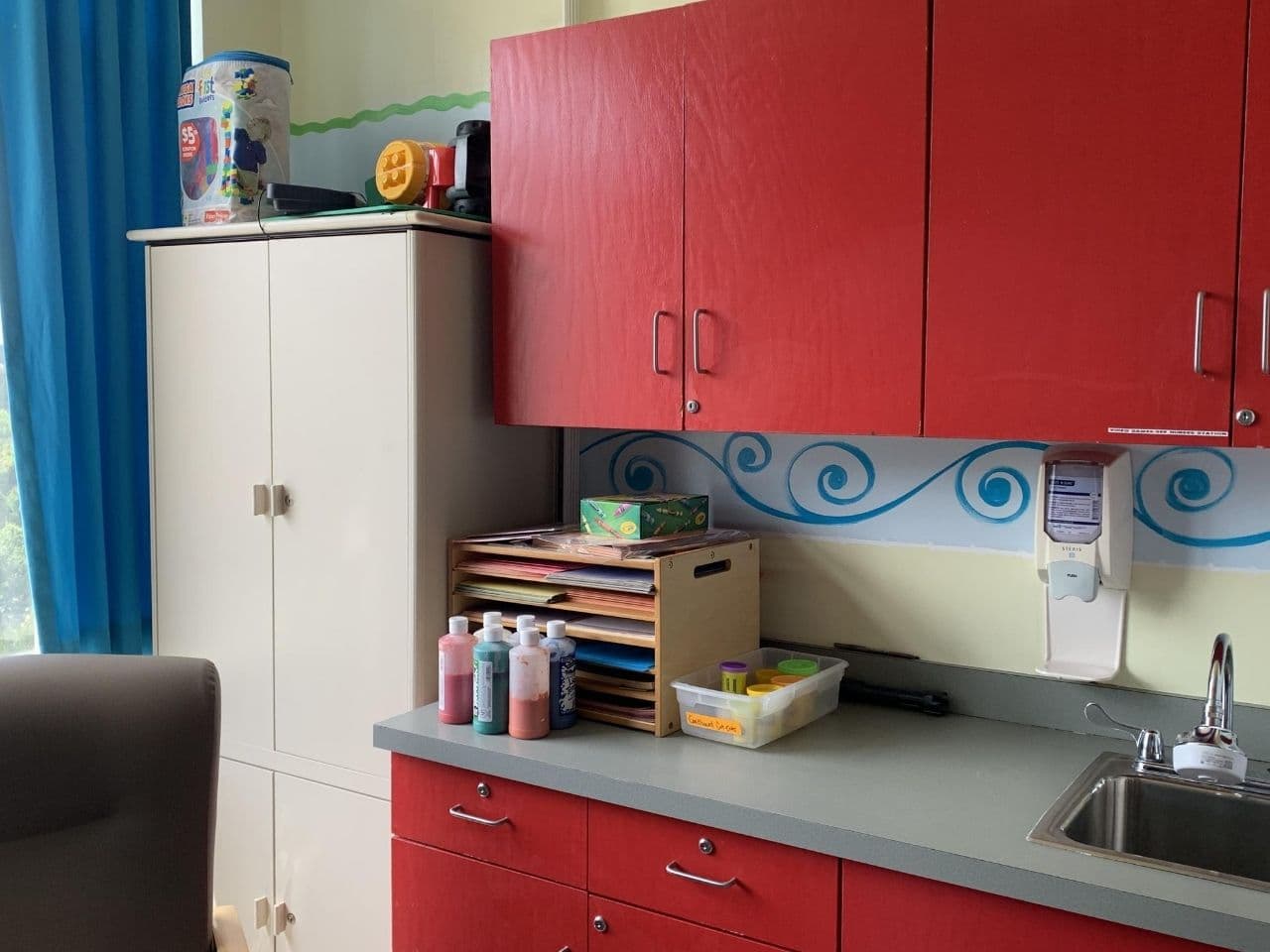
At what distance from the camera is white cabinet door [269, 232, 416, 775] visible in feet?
7.18

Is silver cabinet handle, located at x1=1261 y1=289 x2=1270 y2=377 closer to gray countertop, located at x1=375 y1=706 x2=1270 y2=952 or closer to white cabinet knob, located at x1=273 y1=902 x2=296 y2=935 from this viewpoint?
gray countertop, located at x1=375 y1=706 x2=1270 y2=952

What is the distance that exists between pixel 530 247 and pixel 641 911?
47.0 inches

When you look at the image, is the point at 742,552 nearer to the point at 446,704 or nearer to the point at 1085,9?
the point at 446,704

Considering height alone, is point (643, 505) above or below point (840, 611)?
above

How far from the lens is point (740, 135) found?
6.34 ft

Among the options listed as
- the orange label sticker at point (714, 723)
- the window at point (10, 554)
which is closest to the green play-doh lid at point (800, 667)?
the orange label sticker at point (714, 723)

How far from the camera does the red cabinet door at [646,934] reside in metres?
1.72

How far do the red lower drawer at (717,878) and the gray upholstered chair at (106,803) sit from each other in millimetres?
617

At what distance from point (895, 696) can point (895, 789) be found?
1.39 feet

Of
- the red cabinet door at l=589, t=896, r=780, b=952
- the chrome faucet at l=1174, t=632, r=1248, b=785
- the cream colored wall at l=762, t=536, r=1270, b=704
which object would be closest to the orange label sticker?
the red cabinet door at l=589, t=896, r=780, b=952

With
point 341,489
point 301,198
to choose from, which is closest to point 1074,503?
point 341,489

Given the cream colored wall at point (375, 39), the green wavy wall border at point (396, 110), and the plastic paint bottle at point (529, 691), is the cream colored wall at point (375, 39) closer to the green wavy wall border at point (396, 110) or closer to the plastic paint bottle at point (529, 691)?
the green wavy wall border at point (396, 110)

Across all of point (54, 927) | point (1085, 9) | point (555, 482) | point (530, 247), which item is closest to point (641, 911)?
point (54, 927)

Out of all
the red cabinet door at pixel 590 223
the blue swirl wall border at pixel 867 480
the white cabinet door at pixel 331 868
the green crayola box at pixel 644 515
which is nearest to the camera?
the blue swirl wall border at pixel 867 480
